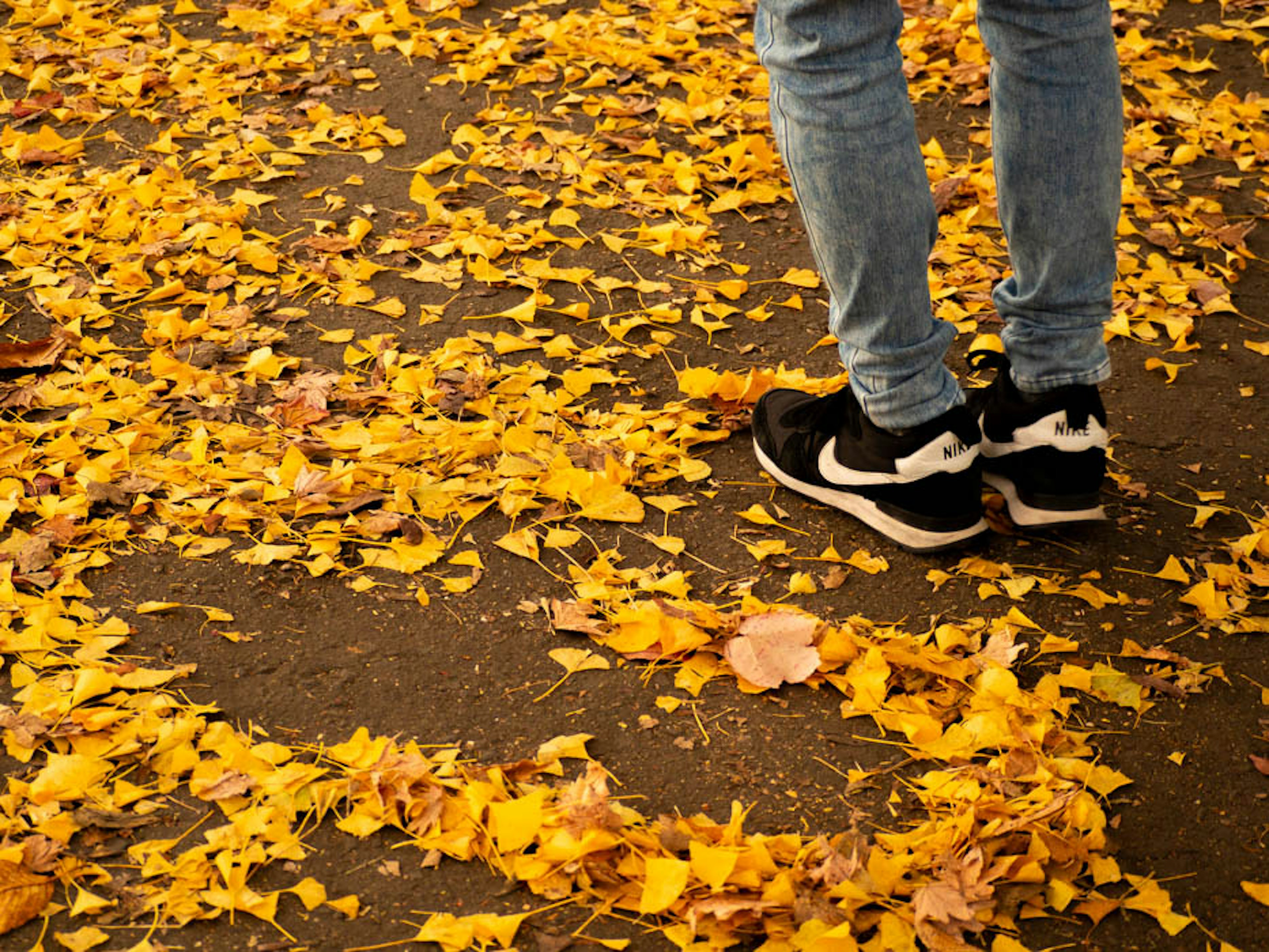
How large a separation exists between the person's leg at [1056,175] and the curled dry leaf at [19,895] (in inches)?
64.9

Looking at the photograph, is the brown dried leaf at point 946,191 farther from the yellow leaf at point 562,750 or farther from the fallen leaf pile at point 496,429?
the yellow leaf at point 562,750

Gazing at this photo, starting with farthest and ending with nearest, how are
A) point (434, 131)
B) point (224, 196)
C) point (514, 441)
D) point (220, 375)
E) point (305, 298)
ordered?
point (434, 131), point (224, 196), point (305, 298), point (220, 375), point (514, 441)

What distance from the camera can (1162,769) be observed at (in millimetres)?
1865

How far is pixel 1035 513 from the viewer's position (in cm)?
225

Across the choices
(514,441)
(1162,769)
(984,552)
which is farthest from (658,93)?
(1162,769)

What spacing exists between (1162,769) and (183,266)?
2360 millimetres

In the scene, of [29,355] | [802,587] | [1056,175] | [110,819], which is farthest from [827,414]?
[29,355]

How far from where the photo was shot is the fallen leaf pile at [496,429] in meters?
1.69

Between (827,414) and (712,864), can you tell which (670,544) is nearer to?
(827,414)

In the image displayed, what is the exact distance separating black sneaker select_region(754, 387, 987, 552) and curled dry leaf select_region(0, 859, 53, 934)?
1.38 meters

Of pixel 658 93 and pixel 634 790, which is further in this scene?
pixel 658 93

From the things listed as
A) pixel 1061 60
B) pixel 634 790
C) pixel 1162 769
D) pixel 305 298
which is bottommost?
pixel 1162 769

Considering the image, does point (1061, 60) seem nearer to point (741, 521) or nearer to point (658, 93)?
point (741, 521)

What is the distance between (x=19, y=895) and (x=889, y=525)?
4.72ft
